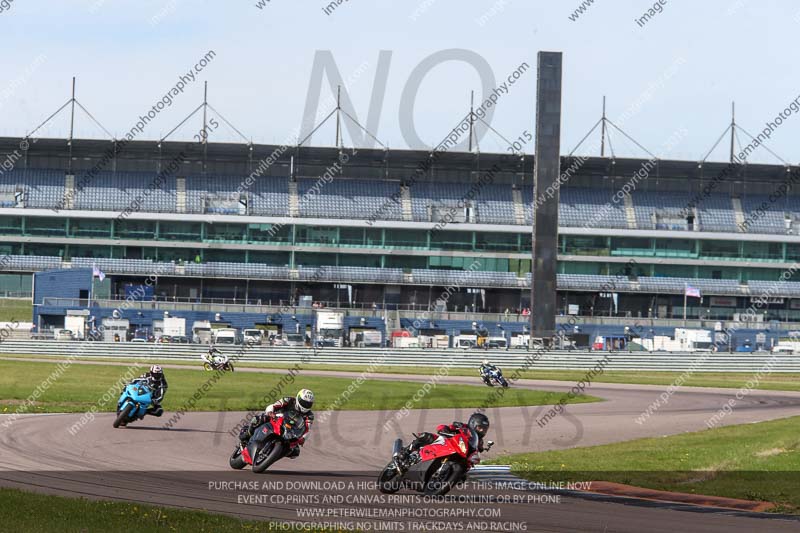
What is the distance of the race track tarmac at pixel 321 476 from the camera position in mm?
15117

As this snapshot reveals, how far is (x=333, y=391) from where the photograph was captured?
4353 cm

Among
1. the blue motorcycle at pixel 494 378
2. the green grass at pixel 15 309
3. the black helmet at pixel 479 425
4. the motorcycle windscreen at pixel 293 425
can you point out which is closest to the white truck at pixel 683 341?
the blue motorcycle at pixel 494 378

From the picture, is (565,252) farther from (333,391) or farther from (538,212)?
(333,391)

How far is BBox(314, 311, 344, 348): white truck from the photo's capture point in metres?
80.5

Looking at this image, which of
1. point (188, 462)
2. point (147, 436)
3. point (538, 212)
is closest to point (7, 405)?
point (147, 436)

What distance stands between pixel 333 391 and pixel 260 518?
29.0m

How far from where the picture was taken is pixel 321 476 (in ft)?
65.2

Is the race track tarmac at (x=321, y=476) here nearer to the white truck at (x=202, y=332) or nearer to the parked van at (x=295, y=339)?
the parked van at (x=295, y=339)

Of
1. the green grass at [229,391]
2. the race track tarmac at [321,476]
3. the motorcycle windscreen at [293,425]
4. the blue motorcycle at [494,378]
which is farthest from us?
the blue motorcycle at [494,378]

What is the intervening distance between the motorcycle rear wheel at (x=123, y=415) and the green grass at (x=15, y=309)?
61326 millimetres

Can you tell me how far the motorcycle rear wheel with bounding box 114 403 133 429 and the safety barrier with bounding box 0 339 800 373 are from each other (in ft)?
124

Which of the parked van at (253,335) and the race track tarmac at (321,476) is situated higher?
the parked van at (253,335)

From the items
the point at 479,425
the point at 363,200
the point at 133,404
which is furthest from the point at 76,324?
→ the point at 479,425

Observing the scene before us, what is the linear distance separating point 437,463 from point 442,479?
10.3 inches
